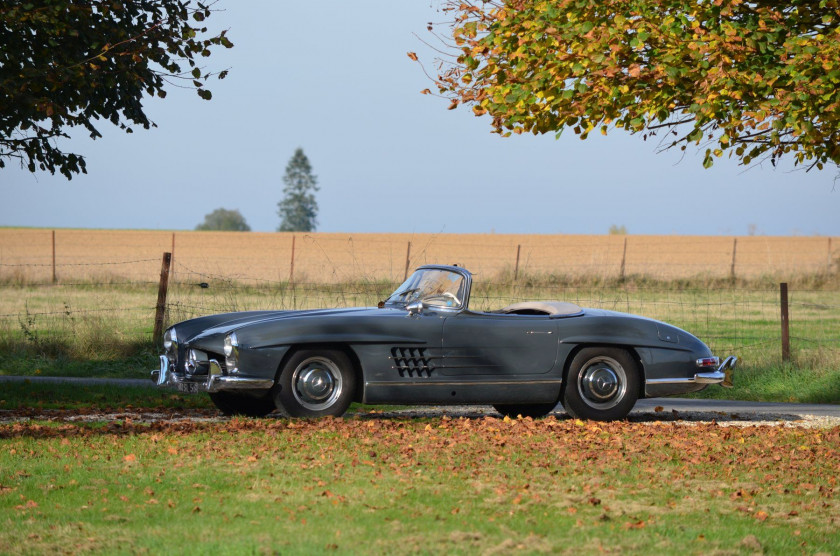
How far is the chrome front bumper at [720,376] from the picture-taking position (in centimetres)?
1132

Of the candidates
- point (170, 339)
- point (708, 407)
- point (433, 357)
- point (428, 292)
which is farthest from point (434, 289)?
point (708, 407)

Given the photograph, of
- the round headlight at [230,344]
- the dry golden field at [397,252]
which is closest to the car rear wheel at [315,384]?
the round headlight at [230,344]

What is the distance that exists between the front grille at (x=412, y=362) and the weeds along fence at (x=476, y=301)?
7.43m

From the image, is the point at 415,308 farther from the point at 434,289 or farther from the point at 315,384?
the point at 315,384

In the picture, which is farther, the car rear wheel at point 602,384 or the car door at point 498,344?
the car rear wheel at point 602,384

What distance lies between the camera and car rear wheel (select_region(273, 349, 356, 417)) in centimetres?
1020

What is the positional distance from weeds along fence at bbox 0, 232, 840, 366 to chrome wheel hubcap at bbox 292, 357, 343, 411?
7.24m

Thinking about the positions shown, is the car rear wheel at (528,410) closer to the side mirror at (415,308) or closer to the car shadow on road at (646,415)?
the car shadow on road at (646,415)

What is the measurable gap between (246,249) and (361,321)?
52.2m

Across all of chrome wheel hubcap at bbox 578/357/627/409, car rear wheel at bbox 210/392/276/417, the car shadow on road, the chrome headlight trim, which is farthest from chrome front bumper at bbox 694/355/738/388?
the chrome headlight trim

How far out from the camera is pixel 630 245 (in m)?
59.9

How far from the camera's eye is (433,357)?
10.5 metres

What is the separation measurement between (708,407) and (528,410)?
2810 mm

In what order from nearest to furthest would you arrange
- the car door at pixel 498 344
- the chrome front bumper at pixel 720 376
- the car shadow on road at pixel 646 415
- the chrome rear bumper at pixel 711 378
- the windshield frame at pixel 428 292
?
the car door at pixel 498 344 → the windshield frame at pixel 428 292 → the chrome rear bumper at pixel 711 378 → the chrome front bumper at pixel 720 376 → the car shadow on road at pixel 646 415
